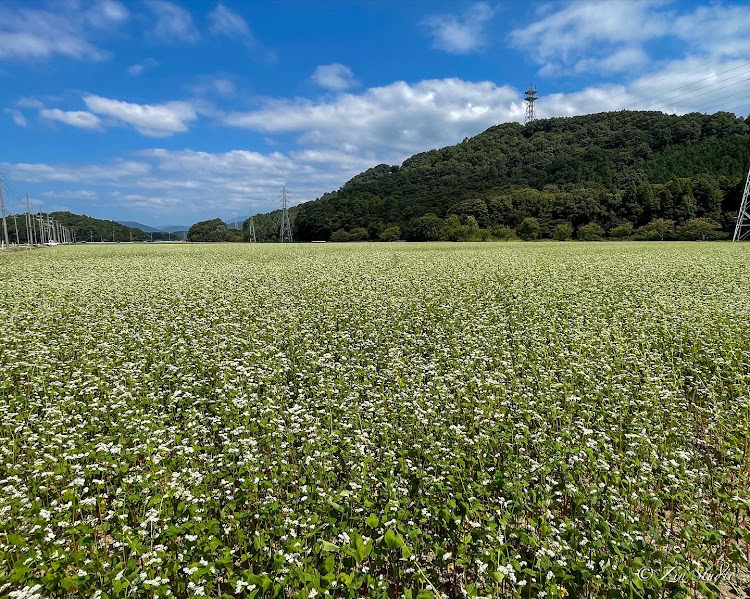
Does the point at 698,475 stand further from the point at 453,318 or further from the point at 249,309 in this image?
the point at 249,309

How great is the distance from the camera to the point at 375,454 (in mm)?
5535

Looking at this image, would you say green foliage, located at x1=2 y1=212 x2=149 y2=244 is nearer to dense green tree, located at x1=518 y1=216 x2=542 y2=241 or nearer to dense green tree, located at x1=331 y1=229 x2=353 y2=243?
dense green tree, located at x1=331 y1=229 x2=353 y2=243

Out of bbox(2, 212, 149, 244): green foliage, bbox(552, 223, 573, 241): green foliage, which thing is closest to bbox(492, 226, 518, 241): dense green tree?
bbox(552, 223, 573, 241): green foliage

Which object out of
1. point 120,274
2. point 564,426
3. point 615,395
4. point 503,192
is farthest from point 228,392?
point 503,192

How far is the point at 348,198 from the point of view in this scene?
121m

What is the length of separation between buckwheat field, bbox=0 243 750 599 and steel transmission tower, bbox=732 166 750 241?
198 feet

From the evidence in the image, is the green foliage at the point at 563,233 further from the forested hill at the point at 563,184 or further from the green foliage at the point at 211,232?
the green foliage at the point at 211,232

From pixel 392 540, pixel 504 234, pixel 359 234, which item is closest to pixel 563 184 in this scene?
pixel 504 234

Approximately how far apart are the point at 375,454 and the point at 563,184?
111 m

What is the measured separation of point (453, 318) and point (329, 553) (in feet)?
29.4

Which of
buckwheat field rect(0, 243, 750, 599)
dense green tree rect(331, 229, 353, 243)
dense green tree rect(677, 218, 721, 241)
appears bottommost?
buckwheat field rect(0, 243, 750, 599)

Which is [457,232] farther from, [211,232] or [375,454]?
[211,232]

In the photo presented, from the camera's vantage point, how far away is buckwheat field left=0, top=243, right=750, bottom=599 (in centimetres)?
364

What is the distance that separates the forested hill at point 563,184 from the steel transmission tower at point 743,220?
25.5 ft
